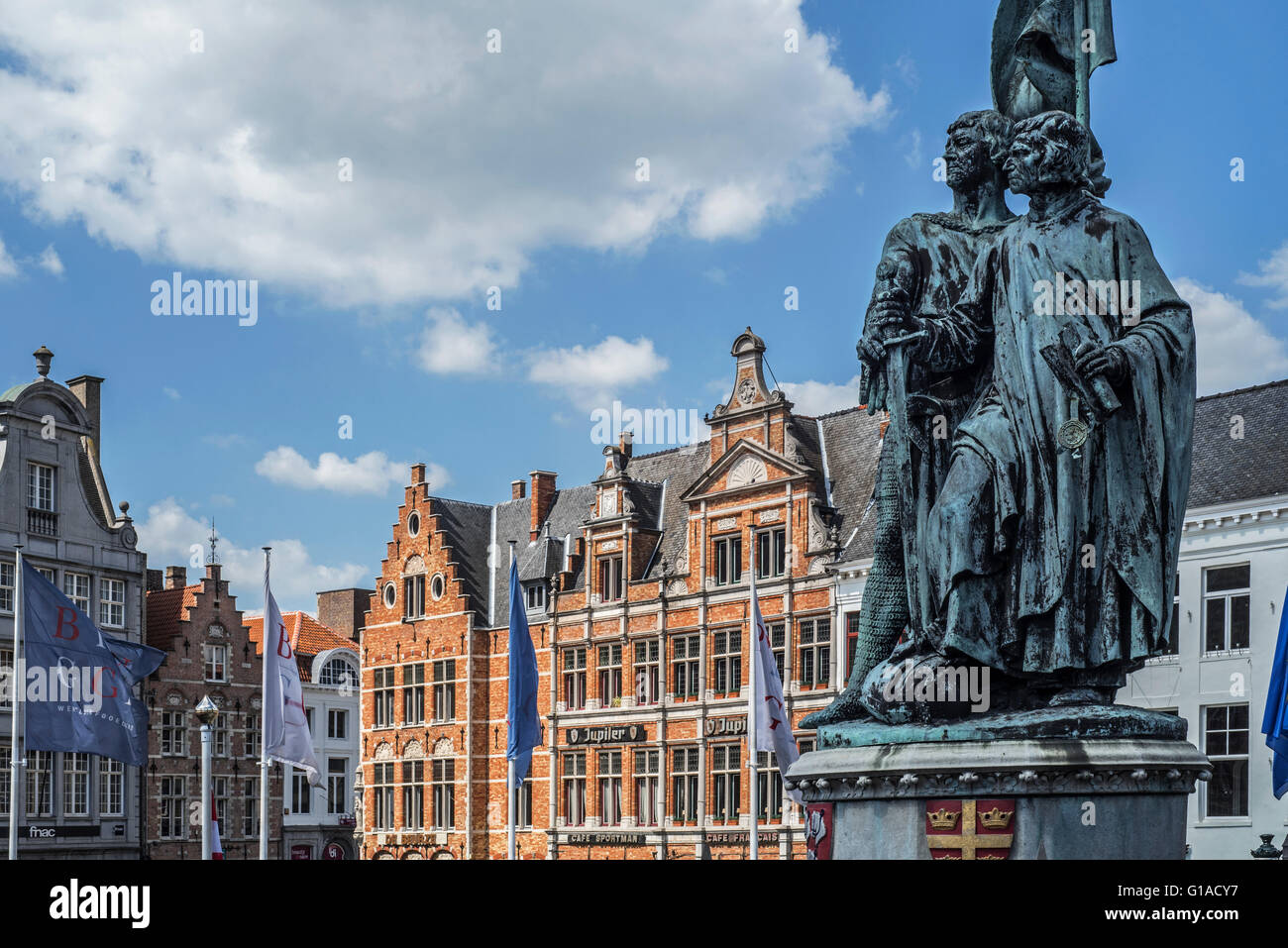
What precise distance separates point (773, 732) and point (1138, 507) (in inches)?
879

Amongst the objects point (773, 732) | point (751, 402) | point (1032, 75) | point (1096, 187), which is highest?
point (751, 402)

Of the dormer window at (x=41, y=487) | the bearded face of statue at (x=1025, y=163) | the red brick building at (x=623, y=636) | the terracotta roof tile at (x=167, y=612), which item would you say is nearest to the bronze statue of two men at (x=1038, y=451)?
the bearded face of statue at (x=1025, y=163)

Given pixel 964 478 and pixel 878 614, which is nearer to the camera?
pixel 964 478

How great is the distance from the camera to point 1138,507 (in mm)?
6730

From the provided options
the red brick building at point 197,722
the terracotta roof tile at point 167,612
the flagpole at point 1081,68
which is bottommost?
the red brick building at point 197,722

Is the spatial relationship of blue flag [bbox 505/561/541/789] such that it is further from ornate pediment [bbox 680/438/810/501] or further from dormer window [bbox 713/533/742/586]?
dormer window [bbox 713/533/742/586]

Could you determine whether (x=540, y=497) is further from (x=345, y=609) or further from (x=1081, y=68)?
(x=1081, y=68)

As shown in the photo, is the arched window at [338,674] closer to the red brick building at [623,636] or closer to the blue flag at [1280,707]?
the red brick building at [623,636]

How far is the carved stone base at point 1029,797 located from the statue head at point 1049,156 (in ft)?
7.62

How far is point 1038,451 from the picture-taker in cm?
679

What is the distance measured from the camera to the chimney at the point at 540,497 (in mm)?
47094
